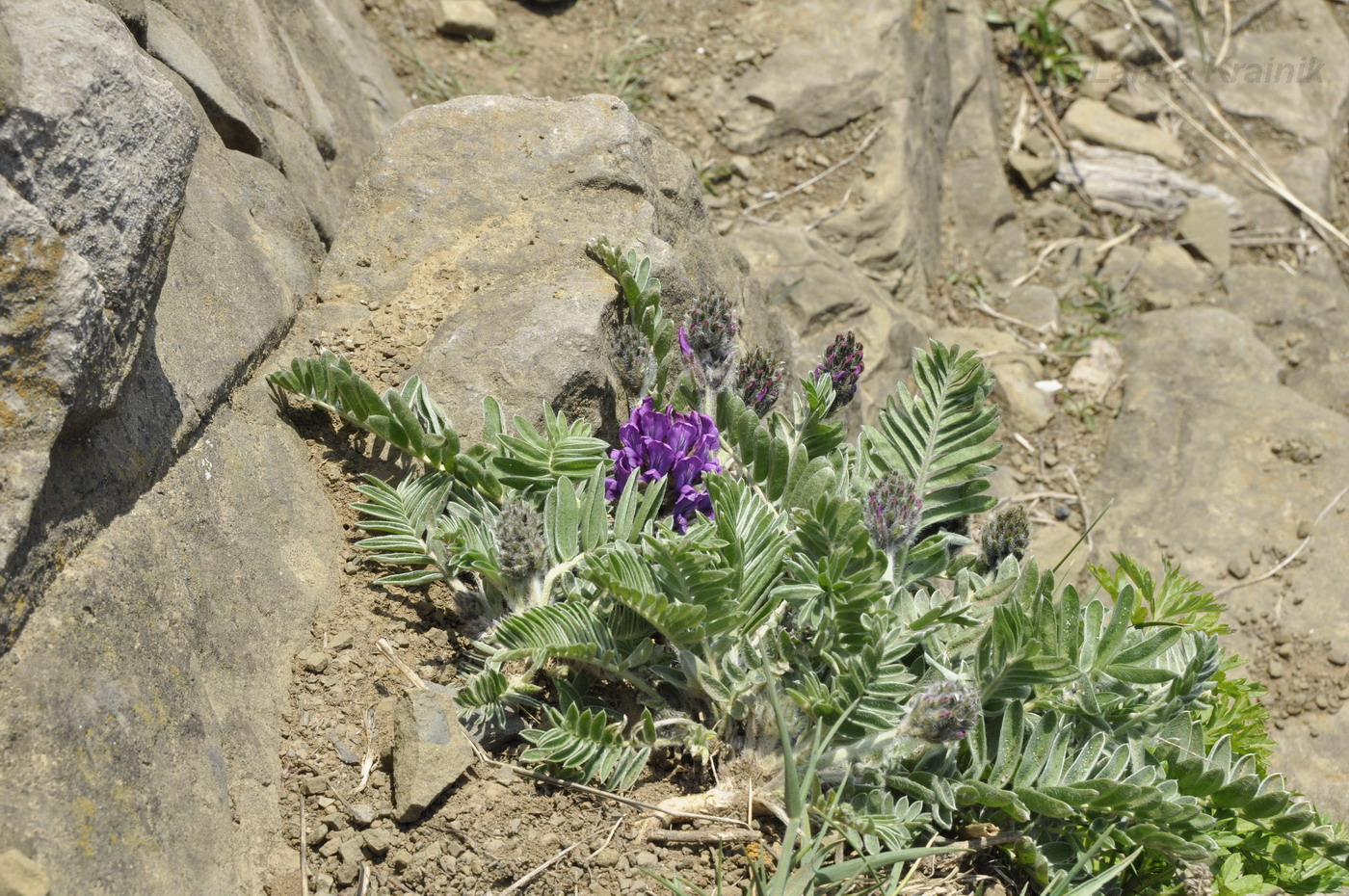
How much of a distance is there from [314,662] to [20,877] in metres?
0.87

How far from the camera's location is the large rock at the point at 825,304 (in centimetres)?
493

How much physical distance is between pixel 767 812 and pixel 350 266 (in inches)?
77.7

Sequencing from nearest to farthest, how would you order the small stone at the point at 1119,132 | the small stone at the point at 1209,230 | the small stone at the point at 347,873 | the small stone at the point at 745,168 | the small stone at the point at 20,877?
the small stone at the point at 20,877 → the small stone at the point at 347,873 → the small stone at the point at 745,168 → the small stone at the point at 1209,230 → the small stone at the point at 1119,132

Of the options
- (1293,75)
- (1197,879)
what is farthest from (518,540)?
(1293,75)

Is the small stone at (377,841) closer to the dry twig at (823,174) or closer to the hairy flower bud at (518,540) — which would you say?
the hairy flower bud at (518,540)

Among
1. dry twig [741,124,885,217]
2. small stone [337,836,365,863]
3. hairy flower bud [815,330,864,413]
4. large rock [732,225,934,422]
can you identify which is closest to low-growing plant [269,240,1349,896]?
hairy flower bud [815,330,864,413]

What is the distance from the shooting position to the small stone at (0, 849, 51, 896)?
175 centimetres

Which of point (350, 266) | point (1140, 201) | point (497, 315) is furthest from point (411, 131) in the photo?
point (1140, 201)

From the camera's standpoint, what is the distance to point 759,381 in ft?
10.2

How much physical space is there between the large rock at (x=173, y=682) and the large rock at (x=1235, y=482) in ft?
12.2

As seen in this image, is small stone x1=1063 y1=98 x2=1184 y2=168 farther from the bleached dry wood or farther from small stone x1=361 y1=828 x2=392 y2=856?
small stone x1=361 y1=828 x2=392 y2=856

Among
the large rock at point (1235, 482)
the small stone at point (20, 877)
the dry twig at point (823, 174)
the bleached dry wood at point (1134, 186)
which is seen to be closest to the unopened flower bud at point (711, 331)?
the small stone at point (20, 877)

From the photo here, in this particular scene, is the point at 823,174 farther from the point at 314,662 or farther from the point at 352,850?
the point at 352,850

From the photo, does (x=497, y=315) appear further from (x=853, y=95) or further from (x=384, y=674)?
(x=853, y=95)
